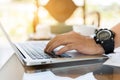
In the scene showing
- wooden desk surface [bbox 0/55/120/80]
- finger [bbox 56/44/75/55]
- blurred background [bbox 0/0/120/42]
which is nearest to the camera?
wooden desk surface [bbox 0/55/120/80]

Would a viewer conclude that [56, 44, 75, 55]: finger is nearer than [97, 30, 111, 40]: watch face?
Yes

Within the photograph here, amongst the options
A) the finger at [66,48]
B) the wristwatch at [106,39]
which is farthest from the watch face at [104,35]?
the finger at [66,48]

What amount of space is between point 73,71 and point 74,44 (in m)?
0.18

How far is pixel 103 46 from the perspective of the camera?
81cm

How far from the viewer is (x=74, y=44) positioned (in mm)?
760

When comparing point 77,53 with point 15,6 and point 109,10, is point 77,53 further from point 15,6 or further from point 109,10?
point 109,10

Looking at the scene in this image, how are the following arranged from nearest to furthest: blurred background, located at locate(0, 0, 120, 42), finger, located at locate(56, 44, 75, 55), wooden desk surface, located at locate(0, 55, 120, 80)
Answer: wooden desk surface, located at locate(0, 55, 120, 80), finger, located at locate(56, 44, 75, 55), blurred background, located at locate(0, 0, 120, 42)

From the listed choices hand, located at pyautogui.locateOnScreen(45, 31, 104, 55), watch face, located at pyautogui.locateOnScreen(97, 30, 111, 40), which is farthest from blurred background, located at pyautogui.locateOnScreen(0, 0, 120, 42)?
hand, located at pyautogui.locateOnScreen(45, 31, 104, 55)

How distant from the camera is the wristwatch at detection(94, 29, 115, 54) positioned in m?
0.81

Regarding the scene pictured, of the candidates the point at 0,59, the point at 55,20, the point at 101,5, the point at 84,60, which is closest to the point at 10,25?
the point at 55,20

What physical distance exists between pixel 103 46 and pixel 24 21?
1762 millimetres

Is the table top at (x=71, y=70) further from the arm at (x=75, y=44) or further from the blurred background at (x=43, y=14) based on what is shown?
the blurred background at (x=43, y=14)

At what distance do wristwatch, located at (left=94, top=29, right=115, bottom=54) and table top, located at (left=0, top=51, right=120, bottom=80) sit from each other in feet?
0.48

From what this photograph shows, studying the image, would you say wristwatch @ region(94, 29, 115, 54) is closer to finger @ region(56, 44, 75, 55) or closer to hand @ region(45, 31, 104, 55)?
hand @ region(45, 31, 104, 55)
